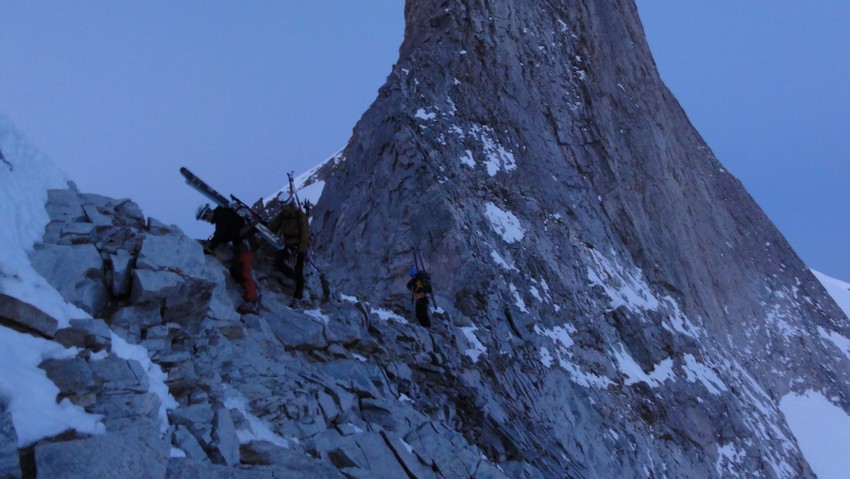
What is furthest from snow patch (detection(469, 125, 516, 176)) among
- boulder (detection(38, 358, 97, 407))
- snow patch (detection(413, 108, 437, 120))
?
boulder (detection(38, 358, 97, 407))

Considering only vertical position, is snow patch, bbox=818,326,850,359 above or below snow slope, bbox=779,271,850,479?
above

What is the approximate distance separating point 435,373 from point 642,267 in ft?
50.8

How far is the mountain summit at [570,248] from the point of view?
49.8 feet

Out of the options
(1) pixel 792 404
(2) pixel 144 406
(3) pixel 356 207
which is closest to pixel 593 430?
(3) pixel 356 207

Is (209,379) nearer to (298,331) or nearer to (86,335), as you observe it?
(86,335)

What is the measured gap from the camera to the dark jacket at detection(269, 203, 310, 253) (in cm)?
1087

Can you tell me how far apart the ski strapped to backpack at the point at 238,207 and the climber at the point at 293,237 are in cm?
16

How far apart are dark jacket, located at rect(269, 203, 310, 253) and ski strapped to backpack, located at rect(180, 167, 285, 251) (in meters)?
0.16

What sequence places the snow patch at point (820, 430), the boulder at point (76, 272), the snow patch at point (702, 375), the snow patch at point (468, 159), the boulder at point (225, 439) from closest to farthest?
the boulder at point (225, 439), the boulder at point (76, 272), the snow patch at point (702, 375), the snow patch at point (468, 159), the snow patch at point (820, 430)

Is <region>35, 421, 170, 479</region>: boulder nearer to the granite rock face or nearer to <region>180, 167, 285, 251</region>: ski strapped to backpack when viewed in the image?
the granite rock face

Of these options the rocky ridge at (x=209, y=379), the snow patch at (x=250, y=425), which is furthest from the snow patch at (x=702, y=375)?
the snow patch at (x=250, y=425)

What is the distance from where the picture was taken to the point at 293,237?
1095 cm

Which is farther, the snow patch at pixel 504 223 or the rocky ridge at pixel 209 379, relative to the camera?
the snow patch at pixel 504 223

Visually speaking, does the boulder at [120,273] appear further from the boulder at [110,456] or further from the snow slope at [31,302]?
the boulder at [110,456]
